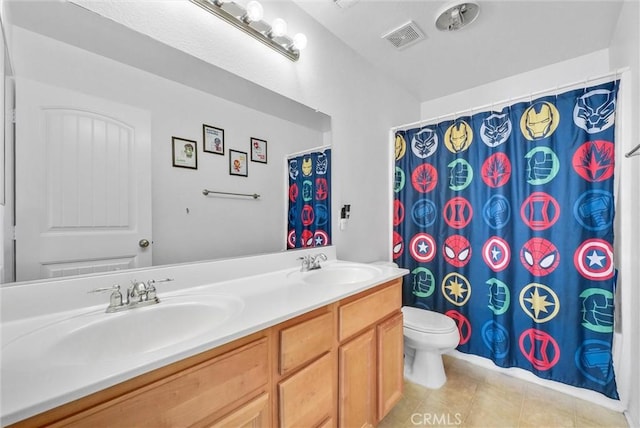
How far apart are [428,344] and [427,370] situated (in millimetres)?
229

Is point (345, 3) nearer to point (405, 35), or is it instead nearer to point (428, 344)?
point (405, 35)

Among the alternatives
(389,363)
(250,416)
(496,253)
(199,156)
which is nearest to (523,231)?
(496,253)

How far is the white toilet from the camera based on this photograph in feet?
5.49

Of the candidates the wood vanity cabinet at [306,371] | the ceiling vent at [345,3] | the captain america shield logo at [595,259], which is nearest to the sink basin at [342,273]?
the wood vanity cabinet at [306,371]

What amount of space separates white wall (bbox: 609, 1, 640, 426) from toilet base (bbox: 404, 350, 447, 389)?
2.99 ft

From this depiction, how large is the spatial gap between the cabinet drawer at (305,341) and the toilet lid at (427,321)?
0.94 meters

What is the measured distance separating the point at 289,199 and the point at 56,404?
1236 mm

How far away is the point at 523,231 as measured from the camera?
175 cm

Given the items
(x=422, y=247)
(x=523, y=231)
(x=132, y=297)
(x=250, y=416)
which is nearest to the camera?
(x=250, y=416)

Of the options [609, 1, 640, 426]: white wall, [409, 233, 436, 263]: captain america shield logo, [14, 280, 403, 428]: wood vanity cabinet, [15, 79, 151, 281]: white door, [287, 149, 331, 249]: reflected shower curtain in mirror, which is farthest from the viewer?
[409, 233, 436, 263]: captain america shield logo

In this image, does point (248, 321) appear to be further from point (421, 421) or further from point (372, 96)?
point (372, 96)

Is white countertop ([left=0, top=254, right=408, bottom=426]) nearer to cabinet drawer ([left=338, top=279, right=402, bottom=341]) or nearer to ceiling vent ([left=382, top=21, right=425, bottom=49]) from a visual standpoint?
cabinet drawer ([left=338, top=279, right=402, bottom=341])

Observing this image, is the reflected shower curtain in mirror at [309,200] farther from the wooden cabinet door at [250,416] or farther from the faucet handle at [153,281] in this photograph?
the wooden cabinet door at [250,416]

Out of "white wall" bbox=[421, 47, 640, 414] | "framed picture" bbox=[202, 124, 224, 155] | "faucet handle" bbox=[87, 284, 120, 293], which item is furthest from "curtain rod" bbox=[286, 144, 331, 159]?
"white wall" bbox=[421, 47, 640, 414]
